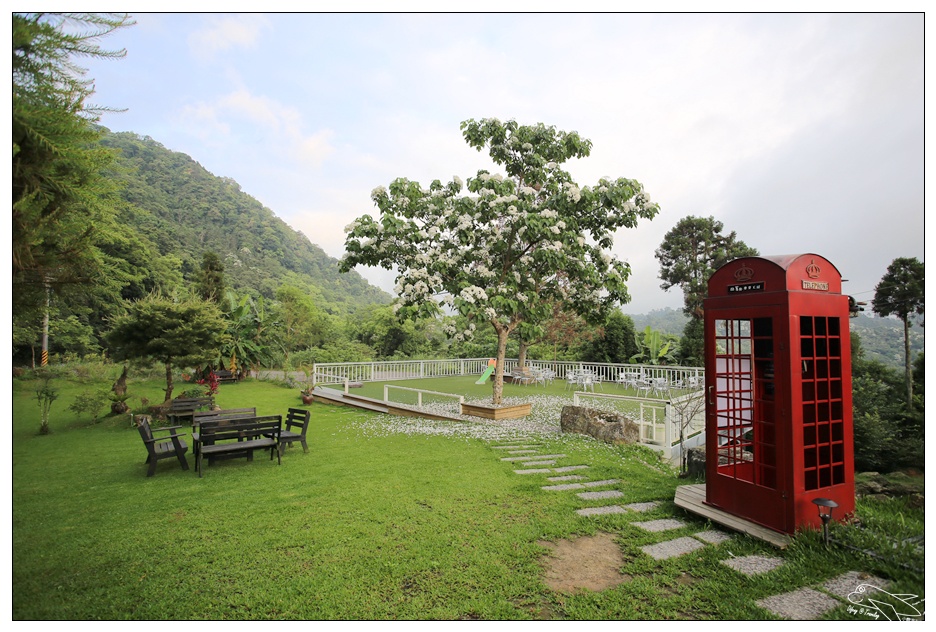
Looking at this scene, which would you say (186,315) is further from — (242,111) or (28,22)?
(28,22)

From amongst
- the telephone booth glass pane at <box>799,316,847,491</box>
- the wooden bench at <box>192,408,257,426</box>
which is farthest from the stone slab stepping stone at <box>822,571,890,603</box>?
the wooden bench at <box>192,408,257,426</box>

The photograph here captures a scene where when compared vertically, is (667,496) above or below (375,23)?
below

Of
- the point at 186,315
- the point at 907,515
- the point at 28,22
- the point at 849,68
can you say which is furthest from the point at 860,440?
the point at 186,315

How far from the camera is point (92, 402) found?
6918 millimetres

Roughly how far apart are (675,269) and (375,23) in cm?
1469

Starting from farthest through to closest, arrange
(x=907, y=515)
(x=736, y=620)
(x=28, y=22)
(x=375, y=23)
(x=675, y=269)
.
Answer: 1. (x=675, y=269)
2. (x=375, y=23)
3. (x=907, y=515)
4. (x=736, y=620)
5. (x=28, y=22)

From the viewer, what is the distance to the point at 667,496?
13.6ft

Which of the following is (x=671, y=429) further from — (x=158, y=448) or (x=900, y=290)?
(x=158, y=448)

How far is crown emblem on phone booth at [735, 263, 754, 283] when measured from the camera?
10.6ft

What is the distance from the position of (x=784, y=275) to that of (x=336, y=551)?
12.5ft

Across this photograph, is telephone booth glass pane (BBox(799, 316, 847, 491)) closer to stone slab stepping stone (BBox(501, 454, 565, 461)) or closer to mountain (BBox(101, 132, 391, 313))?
stone slab stepping stone (BBox(501, 454, 565, 461))

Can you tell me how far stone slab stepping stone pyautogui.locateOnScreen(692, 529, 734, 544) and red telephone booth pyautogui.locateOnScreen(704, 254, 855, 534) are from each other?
0.22 meters

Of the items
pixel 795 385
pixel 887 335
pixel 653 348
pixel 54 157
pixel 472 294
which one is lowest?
pixel 653 348

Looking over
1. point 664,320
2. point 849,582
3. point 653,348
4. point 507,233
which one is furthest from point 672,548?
point 664,320
